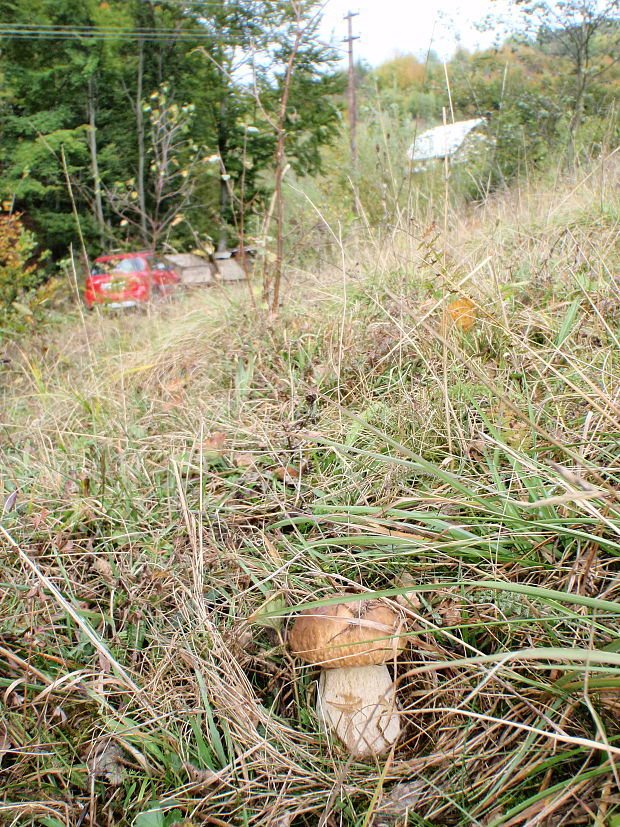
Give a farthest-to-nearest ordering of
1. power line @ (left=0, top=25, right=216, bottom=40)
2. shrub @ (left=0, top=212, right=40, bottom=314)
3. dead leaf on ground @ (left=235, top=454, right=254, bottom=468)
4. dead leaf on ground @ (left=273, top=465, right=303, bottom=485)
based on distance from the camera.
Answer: power line @ (left=0, top=25, right=216, bottom=40)
shrub @ (left=0, top=212, right=40, bottom=314)
dead leaf on ground @ (left=235, top=454, right=254, bottom=468)
dead leaf on ground @ (left=273, top=465, right=303, bottom=485)

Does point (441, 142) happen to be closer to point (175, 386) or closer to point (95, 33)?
point (175, 386)

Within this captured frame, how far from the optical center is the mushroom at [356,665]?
112 cm

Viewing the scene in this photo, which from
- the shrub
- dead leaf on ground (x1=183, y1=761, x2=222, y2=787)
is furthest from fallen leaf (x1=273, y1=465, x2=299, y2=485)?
the shrub

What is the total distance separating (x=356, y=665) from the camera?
1139mm

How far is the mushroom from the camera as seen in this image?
43.9 inches

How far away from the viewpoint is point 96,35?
1441 centimetres

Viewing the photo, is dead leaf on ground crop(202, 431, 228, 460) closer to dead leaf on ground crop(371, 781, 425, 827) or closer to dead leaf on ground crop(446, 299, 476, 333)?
dead leaf on ground crop(446, 299, 476, 333)

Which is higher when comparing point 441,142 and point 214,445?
point 441,142

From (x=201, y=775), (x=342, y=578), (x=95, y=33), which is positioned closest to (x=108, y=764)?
(x=201, y=775)

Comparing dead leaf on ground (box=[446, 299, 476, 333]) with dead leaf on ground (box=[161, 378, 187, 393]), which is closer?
dead leaf on ground (box=[446, 299, 476, 333])

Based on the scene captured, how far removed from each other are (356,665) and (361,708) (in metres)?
0.09

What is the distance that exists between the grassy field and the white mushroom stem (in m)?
0.04

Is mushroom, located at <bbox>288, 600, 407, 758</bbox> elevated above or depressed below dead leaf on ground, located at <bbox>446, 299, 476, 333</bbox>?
below

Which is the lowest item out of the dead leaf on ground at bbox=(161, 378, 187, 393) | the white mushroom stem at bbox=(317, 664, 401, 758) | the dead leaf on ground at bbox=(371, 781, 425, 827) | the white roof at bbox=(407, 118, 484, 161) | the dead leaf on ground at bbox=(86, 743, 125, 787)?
the dead leaf on ground at bbox=(86, 743, 125, 787)
